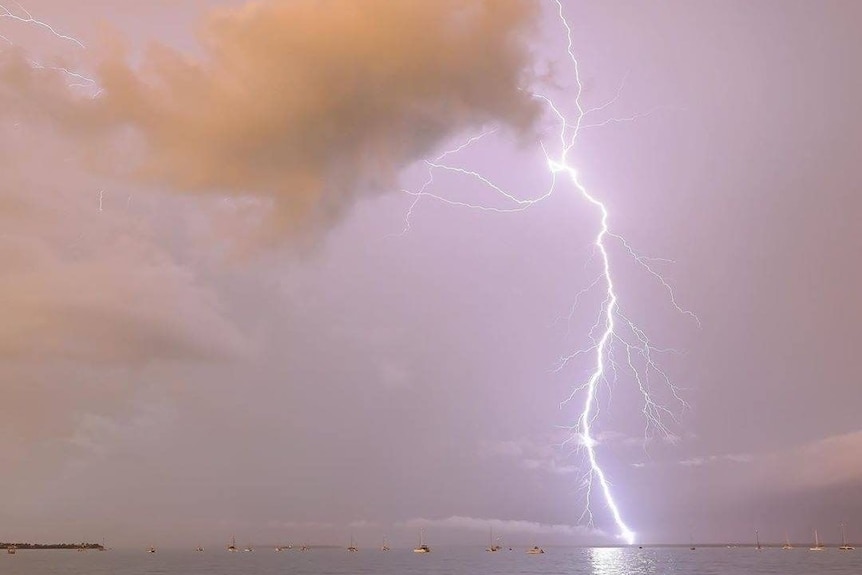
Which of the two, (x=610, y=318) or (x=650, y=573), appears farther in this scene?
(x=650, y=573)

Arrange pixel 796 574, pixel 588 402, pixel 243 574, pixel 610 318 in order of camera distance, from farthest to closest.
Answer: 1. pixel 243 574
2. pixel 796 574
3. pixel 588 402
4. pixel 610 318

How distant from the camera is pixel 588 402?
2221 inches

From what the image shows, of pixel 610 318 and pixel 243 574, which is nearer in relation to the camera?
pixel 610 318

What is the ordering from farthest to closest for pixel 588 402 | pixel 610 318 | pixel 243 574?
pixel 243 574
pixel 588 402
pixel 610 318

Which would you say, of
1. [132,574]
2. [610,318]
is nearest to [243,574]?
[132,574]

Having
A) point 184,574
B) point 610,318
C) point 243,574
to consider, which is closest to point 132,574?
point 184,574

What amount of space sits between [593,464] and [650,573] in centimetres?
4456

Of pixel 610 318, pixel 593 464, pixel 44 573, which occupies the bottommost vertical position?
pixel 44 573

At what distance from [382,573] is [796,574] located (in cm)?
5520

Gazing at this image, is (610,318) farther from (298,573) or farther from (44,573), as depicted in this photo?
(44,573)

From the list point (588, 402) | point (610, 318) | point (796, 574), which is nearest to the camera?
point (610, 318)

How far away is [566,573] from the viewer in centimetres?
9869

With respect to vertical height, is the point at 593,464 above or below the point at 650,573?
above

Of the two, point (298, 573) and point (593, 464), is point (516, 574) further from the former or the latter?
point (593, 464)
